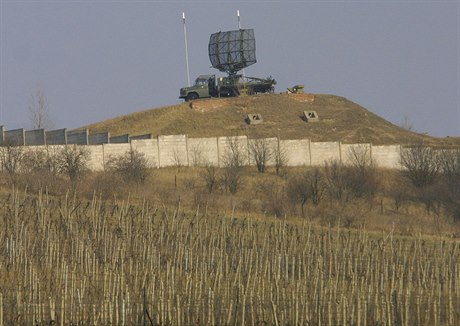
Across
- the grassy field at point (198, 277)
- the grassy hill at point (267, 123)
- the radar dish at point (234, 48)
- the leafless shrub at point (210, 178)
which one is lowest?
the grassy field at point (198, 277)

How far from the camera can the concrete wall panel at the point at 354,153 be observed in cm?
6719

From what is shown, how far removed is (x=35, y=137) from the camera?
6344 cm

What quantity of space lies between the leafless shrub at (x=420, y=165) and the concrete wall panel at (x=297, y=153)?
19.7 feet

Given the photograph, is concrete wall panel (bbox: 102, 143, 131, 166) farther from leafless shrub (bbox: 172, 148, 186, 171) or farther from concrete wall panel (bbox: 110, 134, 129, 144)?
concrete wall panel (bbox: 110, 134, 129, 144)

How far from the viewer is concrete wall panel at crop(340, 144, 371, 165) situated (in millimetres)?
67188

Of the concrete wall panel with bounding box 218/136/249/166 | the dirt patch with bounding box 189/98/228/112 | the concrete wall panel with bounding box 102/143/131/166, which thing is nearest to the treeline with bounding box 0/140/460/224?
the concrete wall panel with bounding box 218/136/249/166

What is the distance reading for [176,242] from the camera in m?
28.9

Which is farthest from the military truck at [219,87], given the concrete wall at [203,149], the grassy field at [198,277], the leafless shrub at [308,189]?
the grassy field at [198,277]

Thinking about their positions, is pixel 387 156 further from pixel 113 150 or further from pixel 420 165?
pixel 113 150

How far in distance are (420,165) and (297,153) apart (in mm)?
7750

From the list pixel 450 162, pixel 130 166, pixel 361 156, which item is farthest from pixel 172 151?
pixel 450 162

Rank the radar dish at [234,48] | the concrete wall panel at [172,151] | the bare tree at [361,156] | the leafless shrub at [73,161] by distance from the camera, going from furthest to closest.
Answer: the radar dish at [234,48]
the bare tree at [361,156]
the concrete wall panel at [172,151]
the leafless shrub at [73,161]

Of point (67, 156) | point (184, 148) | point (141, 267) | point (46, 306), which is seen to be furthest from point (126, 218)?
point (184, 148)

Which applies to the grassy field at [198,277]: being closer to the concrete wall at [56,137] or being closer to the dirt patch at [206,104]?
the concrete wall at [56,137]
